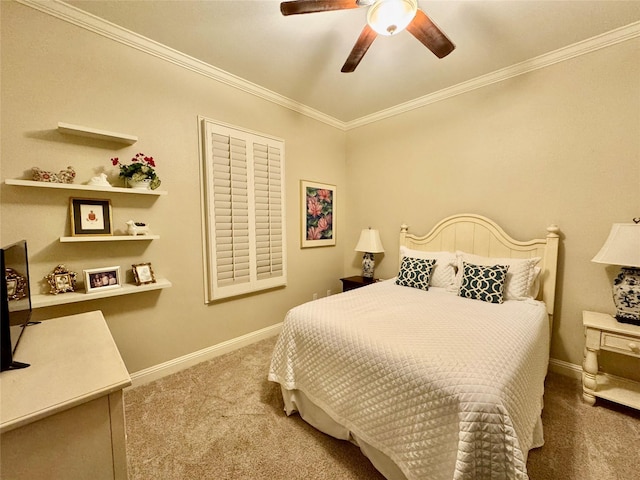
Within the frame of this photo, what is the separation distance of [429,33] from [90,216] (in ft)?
8.19

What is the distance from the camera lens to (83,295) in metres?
1.69

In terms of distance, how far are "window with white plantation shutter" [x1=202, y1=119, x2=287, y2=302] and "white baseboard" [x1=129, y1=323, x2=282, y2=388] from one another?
0.50 metres

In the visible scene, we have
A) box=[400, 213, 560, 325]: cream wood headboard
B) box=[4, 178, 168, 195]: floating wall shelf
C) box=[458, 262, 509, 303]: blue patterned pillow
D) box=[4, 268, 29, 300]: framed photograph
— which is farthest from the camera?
box=[400, 213, 560, 325]: cream wood headboard

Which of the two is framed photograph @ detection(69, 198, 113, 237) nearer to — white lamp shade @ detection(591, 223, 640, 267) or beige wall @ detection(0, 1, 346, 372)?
beige wall @ detection(0, 1, 346, 372)

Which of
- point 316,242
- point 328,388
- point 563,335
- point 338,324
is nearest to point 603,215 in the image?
point 563,335

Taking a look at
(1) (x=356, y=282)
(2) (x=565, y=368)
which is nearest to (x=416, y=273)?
(1) (x=356, y=282)

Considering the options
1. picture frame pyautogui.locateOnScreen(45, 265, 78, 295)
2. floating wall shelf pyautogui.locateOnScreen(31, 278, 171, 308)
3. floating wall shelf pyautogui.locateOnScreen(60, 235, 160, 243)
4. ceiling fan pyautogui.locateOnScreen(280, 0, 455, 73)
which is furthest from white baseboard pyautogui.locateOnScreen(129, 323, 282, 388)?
ceiling fan pyautogui.locateOnScreen(280, 0, 455, 73)

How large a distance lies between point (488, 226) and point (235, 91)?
282cm

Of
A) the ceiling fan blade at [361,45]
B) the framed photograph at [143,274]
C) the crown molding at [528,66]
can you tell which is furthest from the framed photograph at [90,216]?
the crown molding at [528,66]

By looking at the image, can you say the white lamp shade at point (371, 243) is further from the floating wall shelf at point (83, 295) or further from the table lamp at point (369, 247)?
the floating wall shelf at point (83, 295)

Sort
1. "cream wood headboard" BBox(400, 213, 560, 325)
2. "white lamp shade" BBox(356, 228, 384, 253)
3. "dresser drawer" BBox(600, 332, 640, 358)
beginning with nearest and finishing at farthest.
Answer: "dresser drawer" BBox(600, 332, 640, 358)
"cream wood headboard" BBox(400, 213, 560, 325)
"white lamp shade" BBox(356, 228, 384, 253)

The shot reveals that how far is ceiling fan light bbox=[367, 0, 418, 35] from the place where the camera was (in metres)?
1.34

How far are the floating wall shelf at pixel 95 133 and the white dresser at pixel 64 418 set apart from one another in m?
1.37

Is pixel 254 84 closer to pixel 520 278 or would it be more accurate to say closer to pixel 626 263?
pixel 520 278
